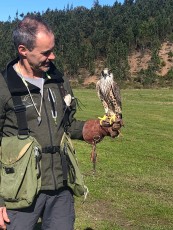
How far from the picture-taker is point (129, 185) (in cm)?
978

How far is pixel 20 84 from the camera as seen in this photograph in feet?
12.1

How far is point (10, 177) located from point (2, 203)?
0.22m

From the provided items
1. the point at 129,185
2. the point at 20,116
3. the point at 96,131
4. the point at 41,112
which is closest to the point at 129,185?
the point at 129,185

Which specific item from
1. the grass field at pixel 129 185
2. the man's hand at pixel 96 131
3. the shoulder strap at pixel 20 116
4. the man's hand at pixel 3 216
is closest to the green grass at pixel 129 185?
the grass field at pixel 129 185

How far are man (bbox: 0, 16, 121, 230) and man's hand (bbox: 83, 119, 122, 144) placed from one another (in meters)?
0.30

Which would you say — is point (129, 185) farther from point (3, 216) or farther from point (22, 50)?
point (22, 50)

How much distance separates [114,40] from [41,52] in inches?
4051

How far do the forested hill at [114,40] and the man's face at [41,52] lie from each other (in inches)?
2880

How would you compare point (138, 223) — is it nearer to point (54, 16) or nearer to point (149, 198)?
point (149, 198)

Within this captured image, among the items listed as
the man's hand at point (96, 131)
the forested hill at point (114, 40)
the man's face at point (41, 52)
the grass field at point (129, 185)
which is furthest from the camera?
the forested hill at point (114, 40)

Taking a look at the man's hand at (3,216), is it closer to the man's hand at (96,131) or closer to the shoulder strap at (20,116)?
the shoulder strap at (20,116)

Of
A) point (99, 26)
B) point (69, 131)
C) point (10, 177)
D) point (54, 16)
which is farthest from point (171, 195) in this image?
point (54, 16)

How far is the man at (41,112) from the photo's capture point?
3.65 metres

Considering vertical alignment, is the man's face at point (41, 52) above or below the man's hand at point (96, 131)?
above
